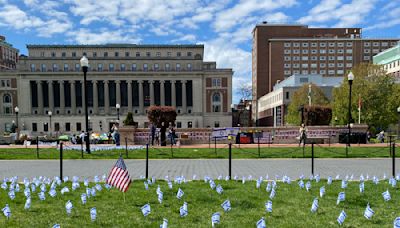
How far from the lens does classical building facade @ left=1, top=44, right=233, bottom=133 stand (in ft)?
307

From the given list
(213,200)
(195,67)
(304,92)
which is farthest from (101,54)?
(213,200)

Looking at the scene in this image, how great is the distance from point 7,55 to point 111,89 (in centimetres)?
6107

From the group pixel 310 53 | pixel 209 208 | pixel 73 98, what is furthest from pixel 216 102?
pixel 209 208

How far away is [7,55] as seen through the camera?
12794 cm

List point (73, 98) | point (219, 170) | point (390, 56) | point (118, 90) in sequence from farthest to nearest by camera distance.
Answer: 1. point (118, 90)
2. point (73, 98)
3. point (390, 56)
4. point (219, 170)

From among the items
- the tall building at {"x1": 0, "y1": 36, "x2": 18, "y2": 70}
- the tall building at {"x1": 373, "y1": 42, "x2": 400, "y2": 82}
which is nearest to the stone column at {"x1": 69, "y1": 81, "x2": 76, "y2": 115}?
the tall building at {"x1": 0, "y1": 36, "x2": 18, "y2": 70}

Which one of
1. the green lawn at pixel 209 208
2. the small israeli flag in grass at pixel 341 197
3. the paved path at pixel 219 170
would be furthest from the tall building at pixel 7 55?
the small israeli flag in grass at pixel 341 197

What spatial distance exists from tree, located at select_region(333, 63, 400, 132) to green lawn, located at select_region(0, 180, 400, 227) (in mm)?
36718

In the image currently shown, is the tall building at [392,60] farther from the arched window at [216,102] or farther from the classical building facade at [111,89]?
the arched window at [216,102]

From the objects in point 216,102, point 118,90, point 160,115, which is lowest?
point 160,115

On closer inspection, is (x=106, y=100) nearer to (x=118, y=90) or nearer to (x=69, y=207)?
(x=118, y=90)

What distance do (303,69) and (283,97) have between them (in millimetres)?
41329

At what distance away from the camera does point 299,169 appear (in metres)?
13.2

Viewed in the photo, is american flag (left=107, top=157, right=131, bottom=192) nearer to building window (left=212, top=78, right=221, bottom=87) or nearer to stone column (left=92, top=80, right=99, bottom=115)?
building window (left=212, top=78, right=221, bottom=87)
